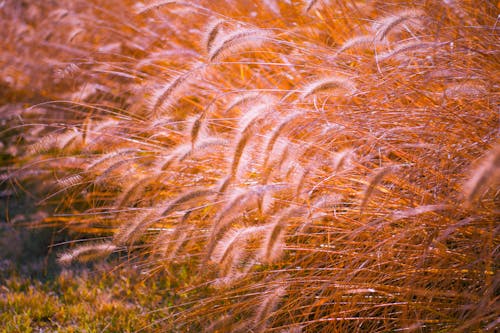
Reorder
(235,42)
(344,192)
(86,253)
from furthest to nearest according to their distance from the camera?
1. (86,253)
2. (344,192)
3. (235,42)

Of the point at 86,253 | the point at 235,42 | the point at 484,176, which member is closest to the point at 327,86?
the point at 235,42

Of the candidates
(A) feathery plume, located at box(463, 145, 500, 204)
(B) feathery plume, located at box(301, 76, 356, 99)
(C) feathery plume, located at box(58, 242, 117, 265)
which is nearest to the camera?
(A) feathery plume, located at box(463, 145, 500, 204)

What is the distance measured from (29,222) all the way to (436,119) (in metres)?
2.69

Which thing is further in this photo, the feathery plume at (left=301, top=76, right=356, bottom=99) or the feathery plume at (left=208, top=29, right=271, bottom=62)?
the feathery plume at (left=208, top=29, right=271, bottom=62)

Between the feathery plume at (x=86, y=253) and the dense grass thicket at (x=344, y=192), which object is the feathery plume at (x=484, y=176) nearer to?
the dense grass thicket at (x=344, y=192)

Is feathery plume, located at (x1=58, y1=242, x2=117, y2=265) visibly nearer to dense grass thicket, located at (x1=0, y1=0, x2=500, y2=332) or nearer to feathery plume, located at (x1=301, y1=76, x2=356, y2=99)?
dense grass thicket, located at (x1=0, y1=0, x2=500, y2=332)

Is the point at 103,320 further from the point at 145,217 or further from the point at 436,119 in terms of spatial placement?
the point at 436,119

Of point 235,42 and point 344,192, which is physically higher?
point 235,42

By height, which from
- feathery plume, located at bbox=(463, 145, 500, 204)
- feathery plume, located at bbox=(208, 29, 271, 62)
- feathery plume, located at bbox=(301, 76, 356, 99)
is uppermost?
feathery plume, located at bbox=(208, 29, 271, 62)

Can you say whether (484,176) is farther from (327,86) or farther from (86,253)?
(86,253)

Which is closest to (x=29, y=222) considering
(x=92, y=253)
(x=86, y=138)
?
(x=86, y=138)

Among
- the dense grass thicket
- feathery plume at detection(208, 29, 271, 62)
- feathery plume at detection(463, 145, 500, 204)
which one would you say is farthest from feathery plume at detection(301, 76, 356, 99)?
feathery plume at detection(463, 145, 500, 204)

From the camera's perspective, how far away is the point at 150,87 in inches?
121

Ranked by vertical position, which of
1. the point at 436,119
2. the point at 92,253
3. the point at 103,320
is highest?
the point at 436,119
